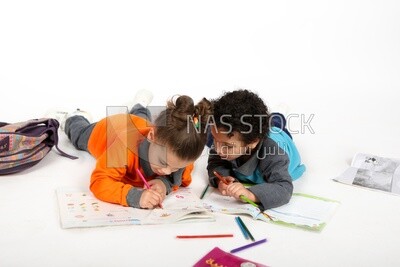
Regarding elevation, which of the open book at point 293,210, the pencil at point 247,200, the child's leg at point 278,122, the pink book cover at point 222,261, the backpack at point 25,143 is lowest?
the pink book cover at point 222,261

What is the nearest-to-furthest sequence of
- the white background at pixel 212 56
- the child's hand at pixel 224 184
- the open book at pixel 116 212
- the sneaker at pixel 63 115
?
the open book at pixel 116 212, the child's hand at pixel 224 184, the sneaker at pixel 63 115, the white background at pixel 212 56

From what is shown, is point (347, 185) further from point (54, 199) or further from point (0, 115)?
point (0, 115)

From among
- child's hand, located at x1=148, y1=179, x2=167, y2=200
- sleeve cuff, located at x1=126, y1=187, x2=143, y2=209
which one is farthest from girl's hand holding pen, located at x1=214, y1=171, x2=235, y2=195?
sleeve cuff, located at x1=126, y1=187, x2=143, y2=209

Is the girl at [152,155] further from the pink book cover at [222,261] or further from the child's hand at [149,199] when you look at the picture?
the pink book cover at [222,261]

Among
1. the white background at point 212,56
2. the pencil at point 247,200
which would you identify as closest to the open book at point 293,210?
the pencil at point 247,200

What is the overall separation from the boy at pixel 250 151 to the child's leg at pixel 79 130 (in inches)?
28.2

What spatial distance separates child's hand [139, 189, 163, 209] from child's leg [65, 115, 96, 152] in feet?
2.48

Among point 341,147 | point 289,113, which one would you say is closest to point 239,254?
point 341,147

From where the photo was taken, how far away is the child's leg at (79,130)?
2.74 m

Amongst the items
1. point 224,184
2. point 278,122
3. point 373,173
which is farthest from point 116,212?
point 373,173

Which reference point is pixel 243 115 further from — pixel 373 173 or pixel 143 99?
pixel 143 99

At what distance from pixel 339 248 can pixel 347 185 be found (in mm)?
630

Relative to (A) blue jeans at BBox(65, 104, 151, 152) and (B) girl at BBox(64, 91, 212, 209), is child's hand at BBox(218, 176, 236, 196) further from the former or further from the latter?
(A) blue jeans at BBox(65, 104, 151, 152)

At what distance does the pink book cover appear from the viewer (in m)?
1.72
